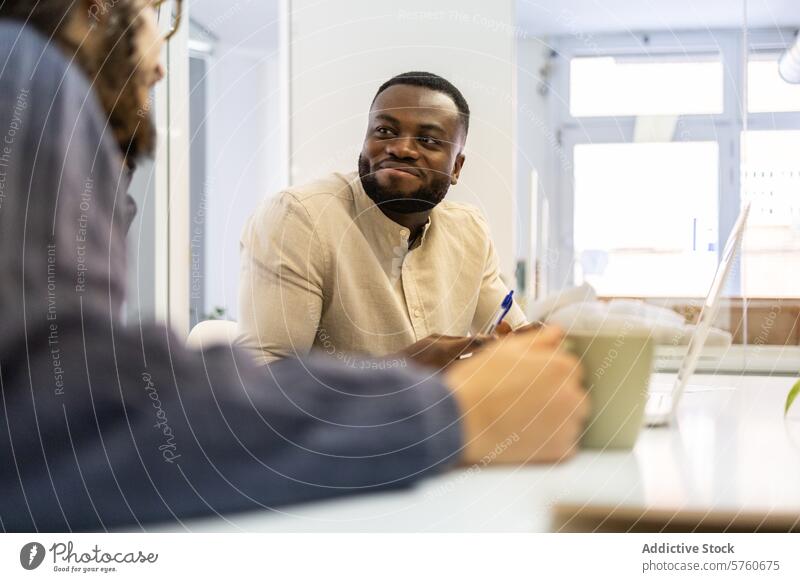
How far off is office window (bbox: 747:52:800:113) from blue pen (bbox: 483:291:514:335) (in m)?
0.23

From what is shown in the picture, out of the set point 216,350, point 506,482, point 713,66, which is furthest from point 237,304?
point 713,66

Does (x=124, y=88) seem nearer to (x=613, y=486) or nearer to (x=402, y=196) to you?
(x=402, y=196)

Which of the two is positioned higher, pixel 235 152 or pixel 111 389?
pixel 235 152

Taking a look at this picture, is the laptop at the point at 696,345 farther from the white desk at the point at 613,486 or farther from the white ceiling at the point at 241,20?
the white ceiling at the point at 241,20

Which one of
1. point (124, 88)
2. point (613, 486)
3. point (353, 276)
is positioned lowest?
point (613, 486)

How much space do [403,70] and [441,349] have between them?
0.19 meters

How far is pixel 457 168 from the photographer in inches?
19.8

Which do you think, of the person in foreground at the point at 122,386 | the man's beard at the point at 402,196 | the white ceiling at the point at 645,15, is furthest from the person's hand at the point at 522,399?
the white ceiling at the point at 645,15

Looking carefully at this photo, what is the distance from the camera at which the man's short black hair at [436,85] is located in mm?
506

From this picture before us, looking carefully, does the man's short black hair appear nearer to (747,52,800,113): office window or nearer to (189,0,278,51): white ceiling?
(189,0,278,51): white ceiling

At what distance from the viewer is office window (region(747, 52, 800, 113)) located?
542 mm

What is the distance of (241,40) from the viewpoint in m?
0.52

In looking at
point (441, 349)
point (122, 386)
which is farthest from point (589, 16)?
point (122, 386)
